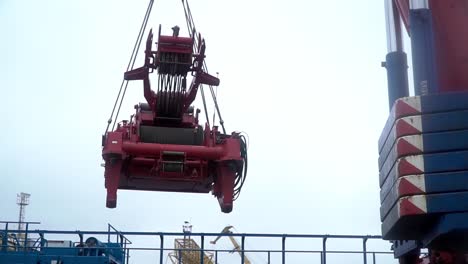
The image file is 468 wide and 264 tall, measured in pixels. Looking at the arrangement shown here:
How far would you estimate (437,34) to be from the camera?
7.23m

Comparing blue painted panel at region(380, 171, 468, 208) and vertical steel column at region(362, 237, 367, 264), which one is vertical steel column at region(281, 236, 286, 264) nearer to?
vertical steel column at region(362, 237, 367, 264)

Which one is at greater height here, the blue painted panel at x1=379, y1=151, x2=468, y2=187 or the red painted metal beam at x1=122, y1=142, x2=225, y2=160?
the red painted metal beam at x1=122, y1=142, x2=225, y2=160

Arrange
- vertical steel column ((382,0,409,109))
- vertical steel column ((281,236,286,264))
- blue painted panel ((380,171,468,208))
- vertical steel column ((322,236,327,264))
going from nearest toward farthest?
blue painted panel ((380,171,468,208)), vertical steel column ((382,0,409,109)), vertical steel column ((281,236,286,264)), vertical steel column ((322,236,327,264))

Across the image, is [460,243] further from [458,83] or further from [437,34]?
[437,34]

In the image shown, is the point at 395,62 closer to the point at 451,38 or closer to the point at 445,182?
the point at 451,38

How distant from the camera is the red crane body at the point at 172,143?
1506 cm

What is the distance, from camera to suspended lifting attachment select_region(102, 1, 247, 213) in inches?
593

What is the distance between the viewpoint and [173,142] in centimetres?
1554

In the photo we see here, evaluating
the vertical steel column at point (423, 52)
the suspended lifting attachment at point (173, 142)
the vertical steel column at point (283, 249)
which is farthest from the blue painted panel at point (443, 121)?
the vertical steel column at point (283, 249)

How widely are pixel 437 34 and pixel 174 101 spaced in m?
9.62

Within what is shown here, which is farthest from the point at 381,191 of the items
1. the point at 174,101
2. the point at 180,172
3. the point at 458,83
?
the point at 174,101

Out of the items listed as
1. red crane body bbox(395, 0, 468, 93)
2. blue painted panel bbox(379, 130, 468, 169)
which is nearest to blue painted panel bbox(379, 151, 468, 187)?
blue painted panel bbox(379, 130, 468, 169)

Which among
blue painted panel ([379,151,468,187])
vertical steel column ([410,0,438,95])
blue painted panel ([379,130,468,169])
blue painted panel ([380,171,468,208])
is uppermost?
vertical steel column ([410,0,438,95])

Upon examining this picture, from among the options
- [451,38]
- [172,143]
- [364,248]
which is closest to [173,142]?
[172,143]
